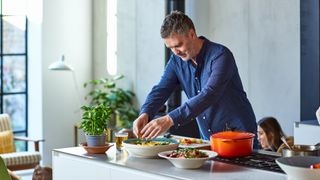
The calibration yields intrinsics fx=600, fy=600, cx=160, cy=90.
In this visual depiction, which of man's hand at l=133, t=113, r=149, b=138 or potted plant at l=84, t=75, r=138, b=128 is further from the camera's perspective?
potted plant at l=84, t=75, r=138, b=128

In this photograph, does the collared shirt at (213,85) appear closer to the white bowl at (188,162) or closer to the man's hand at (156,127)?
the man's hand at (156,127)

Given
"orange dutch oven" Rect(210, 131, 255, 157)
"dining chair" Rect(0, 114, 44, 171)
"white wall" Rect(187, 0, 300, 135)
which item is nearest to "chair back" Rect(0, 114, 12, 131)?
"dining chair" Rect(0, 114, 44, 171)

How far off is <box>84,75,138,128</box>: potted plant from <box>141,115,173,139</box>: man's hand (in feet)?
15.5

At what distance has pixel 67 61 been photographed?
8469 mm

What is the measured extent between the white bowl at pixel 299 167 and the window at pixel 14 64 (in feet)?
20.6

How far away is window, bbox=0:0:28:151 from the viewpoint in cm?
820

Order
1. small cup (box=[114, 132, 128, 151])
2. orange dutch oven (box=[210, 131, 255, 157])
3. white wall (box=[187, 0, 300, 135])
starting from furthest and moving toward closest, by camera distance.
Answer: white wall (box=[187, 0, 300, 135]) < small cup (box=[114, 132, 128, 151]) < orange dutch oven (box=[210, 131, 255, 157])

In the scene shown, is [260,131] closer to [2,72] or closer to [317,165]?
[317,165]

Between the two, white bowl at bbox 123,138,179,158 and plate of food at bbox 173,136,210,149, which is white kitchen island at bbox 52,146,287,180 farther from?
plate of food at bbox 173,136,210,149

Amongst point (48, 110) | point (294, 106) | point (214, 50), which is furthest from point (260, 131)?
point (48, 110)

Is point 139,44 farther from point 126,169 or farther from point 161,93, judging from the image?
point 126,169

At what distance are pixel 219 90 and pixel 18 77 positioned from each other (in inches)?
219

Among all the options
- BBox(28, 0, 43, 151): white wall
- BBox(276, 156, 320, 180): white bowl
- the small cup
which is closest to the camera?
BBox(276, 156, 320, 180): white bowl

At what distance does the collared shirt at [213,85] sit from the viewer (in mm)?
3412
